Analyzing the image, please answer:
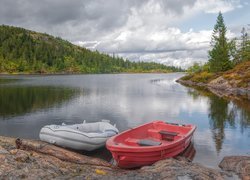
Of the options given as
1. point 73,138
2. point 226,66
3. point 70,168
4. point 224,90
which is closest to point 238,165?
point 70,168

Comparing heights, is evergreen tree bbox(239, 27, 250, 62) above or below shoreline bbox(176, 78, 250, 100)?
above

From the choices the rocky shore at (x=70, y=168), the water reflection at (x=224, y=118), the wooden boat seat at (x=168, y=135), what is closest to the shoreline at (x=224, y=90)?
the water reflection at (x=224, y=118)

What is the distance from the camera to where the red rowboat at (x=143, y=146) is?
46.8ft

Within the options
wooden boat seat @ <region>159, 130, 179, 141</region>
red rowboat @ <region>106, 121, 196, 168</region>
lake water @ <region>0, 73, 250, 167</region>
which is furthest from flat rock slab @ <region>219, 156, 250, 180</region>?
wooden boat seat @ <region>159, 130, 179, 141</region>

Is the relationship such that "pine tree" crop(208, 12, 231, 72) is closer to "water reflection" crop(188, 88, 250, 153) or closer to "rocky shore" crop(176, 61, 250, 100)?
"rocky shore" crop(176, 61, 250, 100)

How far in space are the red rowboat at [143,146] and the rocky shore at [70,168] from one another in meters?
0.67

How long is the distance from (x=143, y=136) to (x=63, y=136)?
223 inches

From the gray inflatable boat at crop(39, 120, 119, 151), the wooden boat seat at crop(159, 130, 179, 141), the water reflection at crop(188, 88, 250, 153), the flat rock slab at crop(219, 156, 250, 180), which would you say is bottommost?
A: the water reflection at crop(188, 88, 250, 153)

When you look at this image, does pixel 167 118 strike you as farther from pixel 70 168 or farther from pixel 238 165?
pixel 70 168

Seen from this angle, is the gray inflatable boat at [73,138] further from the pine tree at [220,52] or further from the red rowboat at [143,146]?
the pine tree at [220,52]

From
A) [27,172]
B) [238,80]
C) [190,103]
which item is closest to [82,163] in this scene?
[27,172]

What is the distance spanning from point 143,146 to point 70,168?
4.41 m

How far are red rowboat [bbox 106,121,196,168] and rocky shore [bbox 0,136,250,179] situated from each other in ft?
2.20

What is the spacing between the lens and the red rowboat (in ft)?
46.8
